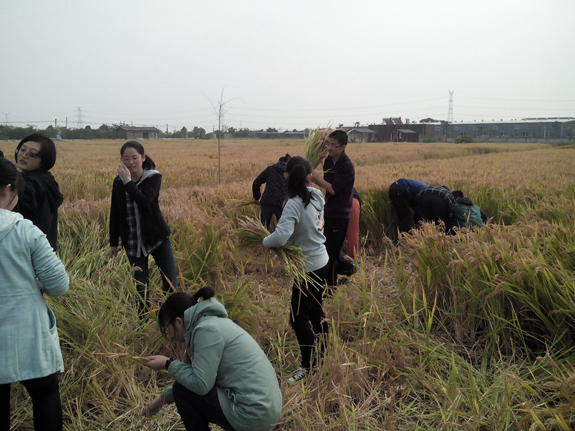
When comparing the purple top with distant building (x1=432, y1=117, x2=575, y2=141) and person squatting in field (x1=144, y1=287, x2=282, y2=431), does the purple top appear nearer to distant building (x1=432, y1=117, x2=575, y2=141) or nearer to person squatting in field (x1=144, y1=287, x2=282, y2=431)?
person squatting in field (x1=144, y1=287, x2=282, y2=431)

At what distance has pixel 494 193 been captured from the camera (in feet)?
22.9

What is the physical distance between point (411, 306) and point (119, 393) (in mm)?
2280

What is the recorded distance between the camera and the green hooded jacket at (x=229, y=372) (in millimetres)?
1968

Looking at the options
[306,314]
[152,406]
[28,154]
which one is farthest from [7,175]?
[306,314]

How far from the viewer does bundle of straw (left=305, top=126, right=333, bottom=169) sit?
17.2ft

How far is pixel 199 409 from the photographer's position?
2082 mm

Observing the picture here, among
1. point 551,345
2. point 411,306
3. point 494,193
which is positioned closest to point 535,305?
point 551,345

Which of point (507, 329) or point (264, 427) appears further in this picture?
point (507, 329)

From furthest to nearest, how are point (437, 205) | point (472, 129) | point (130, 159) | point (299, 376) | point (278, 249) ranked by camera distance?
point (472, 129)
point (437, 205)
point (130, 159)
point (278, 249)
point (299, 376)

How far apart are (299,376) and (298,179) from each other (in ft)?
4.31

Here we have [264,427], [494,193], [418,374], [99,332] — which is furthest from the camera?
[494,193]

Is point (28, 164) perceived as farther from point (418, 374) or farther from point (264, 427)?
point (418, 374)

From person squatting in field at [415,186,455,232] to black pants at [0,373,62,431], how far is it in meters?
4.67

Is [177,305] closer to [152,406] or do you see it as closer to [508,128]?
[152,406]
